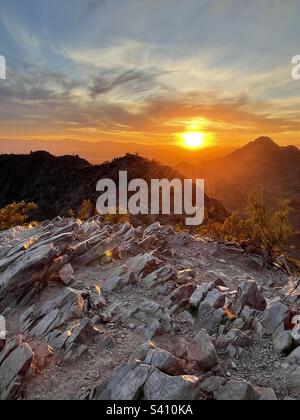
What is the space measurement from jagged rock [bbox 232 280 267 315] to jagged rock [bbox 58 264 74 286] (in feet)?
32.0

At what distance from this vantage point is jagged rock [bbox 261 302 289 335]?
56.1 ft

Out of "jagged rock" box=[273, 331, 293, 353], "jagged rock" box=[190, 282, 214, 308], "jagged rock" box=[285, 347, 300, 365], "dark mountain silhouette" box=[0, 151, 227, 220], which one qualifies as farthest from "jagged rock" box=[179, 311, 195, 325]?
"dark mountain silhouette" box=[0, 151, 227, 220]

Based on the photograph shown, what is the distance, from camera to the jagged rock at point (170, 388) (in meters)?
12.6

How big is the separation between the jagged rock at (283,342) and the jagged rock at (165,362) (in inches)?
186

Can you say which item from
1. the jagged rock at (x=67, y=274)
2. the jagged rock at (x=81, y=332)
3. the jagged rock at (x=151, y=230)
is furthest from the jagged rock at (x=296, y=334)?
the jagged rock at (x=151, y=230)

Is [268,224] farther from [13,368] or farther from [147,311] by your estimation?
[13,368]

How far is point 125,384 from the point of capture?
42.9ft

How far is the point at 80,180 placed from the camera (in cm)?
15888

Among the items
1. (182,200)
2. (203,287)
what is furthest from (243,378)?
(182,200)

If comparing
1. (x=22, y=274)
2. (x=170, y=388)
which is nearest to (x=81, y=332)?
(x=170, y=388)

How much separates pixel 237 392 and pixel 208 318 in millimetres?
5214

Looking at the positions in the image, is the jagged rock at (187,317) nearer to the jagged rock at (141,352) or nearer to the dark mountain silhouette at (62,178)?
the jagged rock at (141,352)
